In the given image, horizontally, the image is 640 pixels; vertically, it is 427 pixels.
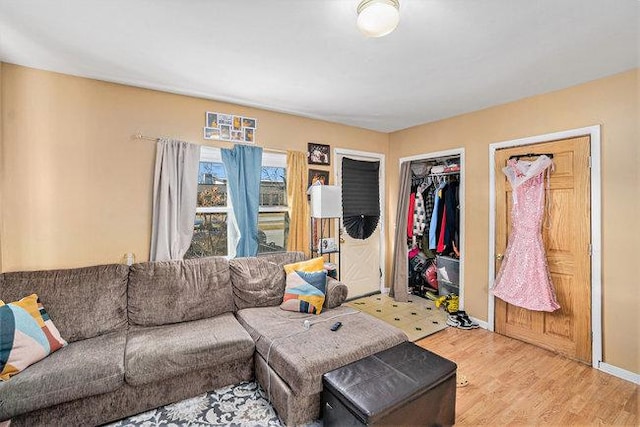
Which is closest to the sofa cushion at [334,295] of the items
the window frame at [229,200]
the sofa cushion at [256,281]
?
the sofa cushion at [256,281]

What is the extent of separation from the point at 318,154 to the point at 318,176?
287 mm

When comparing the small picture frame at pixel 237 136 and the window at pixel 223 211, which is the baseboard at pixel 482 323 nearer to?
the window at pixel 223 211

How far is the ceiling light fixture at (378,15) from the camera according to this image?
1.48 m

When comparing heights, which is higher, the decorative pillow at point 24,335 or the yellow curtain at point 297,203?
the yellow curtain at point 297,203

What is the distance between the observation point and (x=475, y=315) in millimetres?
3418

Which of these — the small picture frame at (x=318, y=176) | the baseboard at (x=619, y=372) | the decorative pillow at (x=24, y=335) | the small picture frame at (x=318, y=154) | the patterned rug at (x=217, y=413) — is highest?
the small picture frame at (x=318, y=154)

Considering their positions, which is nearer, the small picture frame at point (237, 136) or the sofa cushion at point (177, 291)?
the sofa cushion at point (177, 291)

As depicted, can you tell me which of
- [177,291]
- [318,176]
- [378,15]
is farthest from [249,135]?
[378,15]

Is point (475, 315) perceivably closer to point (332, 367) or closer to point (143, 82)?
point (332, 367)

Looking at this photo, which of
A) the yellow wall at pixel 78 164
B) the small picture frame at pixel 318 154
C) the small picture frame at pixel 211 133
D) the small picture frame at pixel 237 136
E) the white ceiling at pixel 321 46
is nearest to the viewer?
the white ceiling at pixel 321 46

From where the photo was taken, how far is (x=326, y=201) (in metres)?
3.22

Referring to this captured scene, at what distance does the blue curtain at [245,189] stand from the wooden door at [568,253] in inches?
113

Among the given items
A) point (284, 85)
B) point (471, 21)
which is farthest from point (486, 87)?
point (284, 85)

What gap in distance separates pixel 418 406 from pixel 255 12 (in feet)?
A: 7.92
